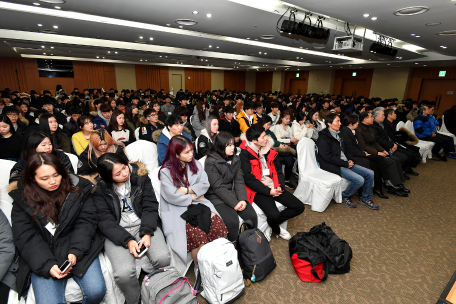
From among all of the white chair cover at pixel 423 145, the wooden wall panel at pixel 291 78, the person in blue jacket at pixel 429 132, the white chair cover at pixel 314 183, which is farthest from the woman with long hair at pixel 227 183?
the wooden wall panel at pixel 291 78

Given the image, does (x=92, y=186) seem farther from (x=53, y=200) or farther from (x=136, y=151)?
(x=136, y=151)

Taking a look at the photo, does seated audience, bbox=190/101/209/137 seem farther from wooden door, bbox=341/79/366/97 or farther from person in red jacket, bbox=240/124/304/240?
wooden door, bbox=341/79/366/97

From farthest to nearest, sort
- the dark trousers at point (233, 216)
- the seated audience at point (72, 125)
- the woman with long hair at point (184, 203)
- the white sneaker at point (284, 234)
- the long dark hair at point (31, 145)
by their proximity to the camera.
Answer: the seated audience at point (72, 125) < the white sneaker at point (284, 234) < the dark trousers at point (233, 216) < the long dark hair at point (31, 145) < the woman with long hair at point (184, 203)

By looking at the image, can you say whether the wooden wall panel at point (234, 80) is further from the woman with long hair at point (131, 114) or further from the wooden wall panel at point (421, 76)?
the woman with long hair at point (131, 114)

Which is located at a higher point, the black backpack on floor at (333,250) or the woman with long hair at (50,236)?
the woman with long hair at (50,236)

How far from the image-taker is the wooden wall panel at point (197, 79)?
20.0 metres

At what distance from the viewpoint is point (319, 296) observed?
2.24m

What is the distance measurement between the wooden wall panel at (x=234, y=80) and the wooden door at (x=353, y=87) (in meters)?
9.95

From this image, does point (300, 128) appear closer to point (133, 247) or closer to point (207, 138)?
point (207, 138)

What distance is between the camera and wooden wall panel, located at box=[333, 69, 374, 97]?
1598 centimetres

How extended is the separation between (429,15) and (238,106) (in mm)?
4779

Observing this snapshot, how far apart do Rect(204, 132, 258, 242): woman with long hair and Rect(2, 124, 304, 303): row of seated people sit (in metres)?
0.01

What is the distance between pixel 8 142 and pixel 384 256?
519 cm

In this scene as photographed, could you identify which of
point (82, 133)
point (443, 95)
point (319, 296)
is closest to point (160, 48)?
point (82, 133)
